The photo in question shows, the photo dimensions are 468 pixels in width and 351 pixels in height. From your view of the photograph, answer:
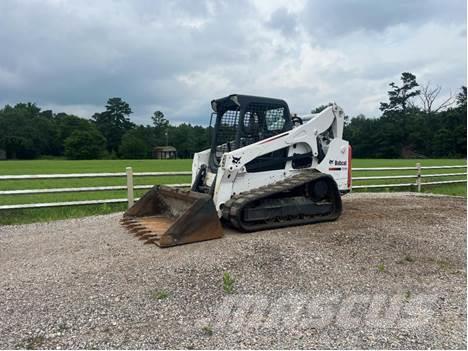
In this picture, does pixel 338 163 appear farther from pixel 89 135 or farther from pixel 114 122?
pixel 114 122

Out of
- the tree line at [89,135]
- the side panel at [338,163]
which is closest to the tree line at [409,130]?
the tree line at [89,135]

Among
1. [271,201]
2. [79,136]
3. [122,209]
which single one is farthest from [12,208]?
[79,136]

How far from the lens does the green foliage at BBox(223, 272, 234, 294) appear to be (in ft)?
14.3

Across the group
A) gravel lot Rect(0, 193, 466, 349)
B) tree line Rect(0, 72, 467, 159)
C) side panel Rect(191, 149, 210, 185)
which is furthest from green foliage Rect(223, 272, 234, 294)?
tree line Rect(0, 72, 467, 159)

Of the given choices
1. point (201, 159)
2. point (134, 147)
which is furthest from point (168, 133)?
point (201, 159)

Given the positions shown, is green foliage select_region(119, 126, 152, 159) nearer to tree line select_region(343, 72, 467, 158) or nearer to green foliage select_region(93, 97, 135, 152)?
green foliage select_region(93, 97, 135, 152)

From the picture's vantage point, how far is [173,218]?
7.14 meters

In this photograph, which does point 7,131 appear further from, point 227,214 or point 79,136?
point 227,214

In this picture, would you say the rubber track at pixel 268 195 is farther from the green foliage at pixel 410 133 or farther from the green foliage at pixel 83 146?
the green foliage at pixel 83 146

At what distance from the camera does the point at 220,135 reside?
7727mm

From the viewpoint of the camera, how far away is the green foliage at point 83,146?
299 ft

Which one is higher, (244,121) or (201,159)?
(244,121)

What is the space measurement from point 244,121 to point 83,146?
91.7 meters

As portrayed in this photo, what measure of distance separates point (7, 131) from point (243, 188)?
104236mm
